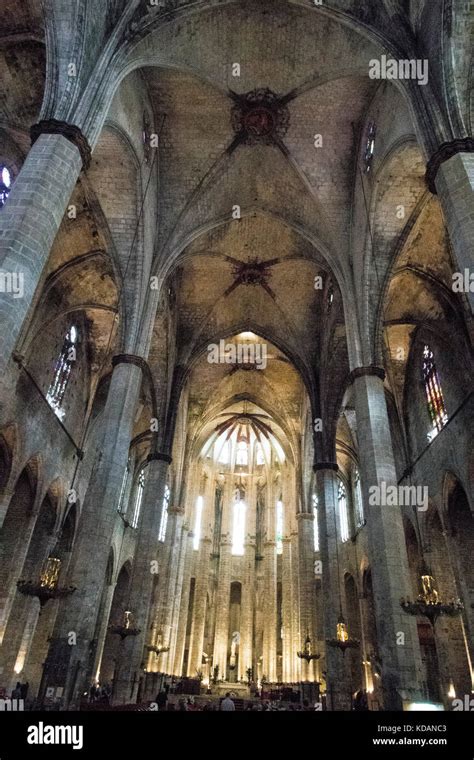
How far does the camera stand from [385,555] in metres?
11.4

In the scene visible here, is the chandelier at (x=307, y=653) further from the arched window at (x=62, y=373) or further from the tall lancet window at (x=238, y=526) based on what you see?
→ the arched window at (x=62, y=373)

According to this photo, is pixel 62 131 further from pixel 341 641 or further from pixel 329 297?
pixel 341 641

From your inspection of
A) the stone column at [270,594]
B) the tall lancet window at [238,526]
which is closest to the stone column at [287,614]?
the stone column at [270,594]

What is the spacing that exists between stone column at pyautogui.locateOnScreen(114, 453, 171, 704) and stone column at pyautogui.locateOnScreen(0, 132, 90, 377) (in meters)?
12.9

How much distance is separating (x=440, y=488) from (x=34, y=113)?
17.3m

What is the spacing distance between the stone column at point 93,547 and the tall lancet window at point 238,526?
24.3 m

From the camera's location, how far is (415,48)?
11.2 metres

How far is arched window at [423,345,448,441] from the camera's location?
1775 cm

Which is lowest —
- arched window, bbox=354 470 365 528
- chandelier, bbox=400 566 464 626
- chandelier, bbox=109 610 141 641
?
chandelier, bbox=400 566 464 626

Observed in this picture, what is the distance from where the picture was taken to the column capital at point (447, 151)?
909cm

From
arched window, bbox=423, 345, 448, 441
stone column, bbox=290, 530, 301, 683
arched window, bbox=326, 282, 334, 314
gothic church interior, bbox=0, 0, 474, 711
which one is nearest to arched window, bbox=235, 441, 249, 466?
stone column, bbox=290, 530, 301, 683

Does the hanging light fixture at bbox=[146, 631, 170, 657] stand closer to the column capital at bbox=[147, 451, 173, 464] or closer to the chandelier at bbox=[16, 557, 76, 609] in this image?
the column capital at bbox=[147, 451, 173, 464]

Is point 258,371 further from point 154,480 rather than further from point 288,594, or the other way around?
point 288,594
